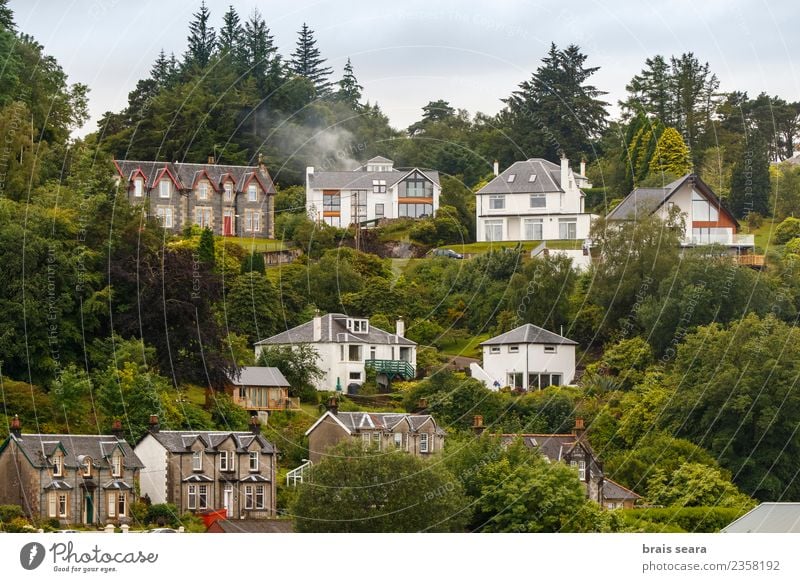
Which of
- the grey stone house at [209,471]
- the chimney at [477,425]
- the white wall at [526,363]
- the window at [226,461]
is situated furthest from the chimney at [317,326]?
the window at [226,461]

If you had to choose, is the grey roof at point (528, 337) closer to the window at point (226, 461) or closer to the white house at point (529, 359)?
the white house at point (529, 359)

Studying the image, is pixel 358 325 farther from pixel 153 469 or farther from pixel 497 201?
pixel 497 201

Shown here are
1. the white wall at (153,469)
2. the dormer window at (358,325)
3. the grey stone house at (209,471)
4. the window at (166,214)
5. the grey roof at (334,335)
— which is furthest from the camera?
the window at (166,214)

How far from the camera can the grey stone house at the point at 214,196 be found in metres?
80.9

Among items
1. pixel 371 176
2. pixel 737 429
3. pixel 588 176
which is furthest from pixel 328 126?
pixel 737 429

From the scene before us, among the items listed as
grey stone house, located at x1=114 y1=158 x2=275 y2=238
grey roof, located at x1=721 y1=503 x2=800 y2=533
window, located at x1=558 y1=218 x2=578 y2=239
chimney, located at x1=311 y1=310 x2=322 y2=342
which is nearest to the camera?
grey roof, located at x1=721 y1=503 x2=800 y2=533

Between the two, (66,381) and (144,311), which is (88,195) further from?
(66,381)

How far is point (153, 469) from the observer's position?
5291cm

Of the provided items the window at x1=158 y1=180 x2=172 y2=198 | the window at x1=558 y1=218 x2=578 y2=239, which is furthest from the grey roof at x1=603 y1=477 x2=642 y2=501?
the window at x1=158 y1=180 x2=172 y2=198

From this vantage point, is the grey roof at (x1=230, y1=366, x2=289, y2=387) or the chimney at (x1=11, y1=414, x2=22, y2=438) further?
the grey roof at (x1=230, y1=366, x2=289, y2=387)

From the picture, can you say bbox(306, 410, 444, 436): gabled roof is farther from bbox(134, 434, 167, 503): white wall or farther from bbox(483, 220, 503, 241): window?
bbox(483, 220, 503, 241): window

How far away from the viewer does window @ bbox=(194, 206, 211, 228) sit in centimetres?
8138

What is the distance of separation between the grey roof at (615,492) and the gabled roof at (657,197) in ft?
66.8

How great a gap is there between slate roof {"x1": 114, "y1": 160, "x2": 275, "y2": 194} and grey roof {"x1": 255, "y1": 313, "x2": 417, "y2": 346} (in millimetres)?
16093
